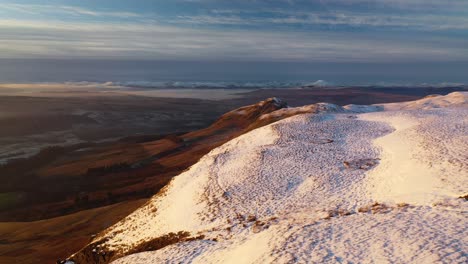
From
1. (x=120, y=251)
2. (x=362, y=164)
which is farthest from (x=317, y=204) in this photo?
(x=120, y=251)

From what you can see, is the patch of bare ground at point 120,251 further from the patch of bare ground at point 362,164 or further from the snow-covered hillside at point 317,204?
the patch of bare ground at point 362,164

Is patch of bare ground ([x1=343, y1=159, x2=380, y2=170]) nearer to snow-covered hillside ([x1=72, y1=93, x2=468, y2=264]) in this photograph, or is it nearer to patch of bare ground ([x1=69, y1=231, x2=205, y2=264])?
snow-covered hillside ([x1=72, y1=93, x2=468, y2=264])

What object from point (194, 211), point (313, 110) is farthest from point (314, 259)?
point (313, 110)

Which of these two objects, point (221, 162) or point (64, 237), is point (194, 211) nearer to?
point (221, 162)

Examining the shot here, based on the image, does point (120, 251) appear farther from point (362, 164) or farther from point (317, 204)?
point (362, 164)

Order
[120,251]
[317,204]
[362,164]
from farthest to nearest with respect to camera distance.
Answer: [362,164]
[120,251]
[317,204]

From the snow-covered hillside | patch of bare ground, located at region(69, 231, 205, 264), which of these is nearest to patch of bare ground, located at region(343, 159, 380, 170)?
the snow-covered hillside

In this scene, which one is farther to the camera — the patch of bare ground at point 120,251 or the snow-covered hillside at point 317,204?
the patch of bare ground at point 120,251

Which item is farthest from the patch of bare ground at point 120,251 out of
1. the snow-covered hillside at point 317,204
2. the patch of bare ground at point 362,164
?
the patch of bare ground at point 362,164
